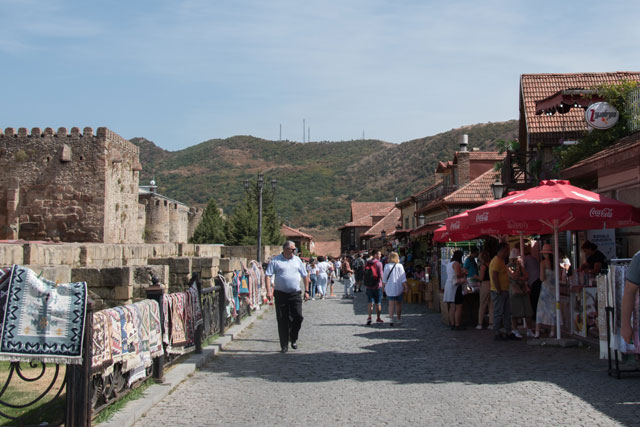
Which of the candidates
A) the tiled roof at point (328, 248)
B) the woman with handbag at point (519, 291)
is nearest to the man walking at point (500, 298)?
the woman with handbag at point (519, 291)

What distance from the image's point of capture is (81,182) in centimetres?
3144

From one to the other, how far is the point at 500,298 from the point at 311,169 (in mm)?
115244

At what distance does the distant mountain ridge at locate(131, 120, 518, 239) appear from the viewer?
333ft

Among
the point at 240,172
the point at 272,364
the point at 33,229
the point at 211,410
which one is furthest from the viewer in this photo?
the point at 240,172

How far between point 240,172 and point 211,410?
4689 inches

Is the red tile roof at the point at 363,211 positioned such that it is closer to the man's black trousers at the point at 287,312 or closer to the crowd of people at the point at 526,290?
the crowd of people at the point at 526,290

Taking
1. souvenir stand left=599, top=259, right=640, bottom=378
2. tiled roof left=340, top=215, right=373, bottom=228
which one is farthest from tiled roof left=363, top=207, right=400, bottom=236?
souvenir stand left=599, top=259, right=640, bottom=378

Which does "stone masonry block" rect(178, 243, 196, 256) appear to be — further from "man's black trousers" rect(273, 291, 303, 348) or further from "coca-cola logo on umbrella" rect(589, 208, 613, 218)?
"coca-cola logo on umbrella" rect(589, 208, 613, 218)

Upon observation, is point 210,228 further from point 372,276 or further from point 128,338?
point 128,338

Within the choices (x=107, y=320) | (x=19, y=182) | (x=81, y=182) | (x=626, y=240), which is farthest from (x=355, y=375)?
(x=19, y=182)

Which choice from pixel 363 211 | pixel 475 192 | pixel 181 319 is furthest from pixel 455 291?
pixel 363 211

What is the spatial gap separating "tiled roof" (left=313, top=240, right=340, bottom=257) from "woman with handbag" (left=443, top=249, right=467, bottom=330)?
88683mm

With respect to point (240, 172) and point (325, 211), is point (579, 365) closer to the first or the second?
point (325, 211)

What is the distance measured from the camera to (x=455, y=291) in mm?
13977
